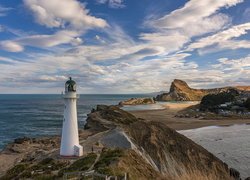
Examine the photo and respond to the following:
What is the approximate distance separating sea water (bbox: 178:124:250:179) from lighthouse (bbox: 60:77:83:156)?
671 inches

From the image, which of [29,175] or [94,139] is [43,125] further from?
[29,175]

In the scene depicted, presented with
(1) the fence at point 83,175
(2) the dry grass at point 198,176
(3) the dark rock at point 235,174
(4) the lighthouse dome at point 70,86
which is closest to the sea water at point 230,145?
(3) the dark rock at point 235,174

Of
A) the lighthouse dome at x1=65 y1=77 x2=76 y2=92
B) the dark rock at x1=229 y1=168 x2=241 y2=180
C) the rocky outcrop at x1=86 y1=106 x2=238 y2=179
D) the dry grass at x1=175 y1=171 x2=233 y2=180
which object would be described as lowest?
the dark rock at x1=229 y1=168 x2=241 y2=180

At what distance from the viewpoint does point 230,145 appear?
1679 inches

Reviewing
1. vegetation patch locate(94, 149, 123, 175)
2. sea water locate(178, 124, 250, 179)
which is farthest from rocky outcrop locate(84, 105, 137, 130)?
vegetation patch locate(94, 149, 123, 175)

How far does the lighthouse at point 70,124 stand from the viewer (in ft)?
78.4

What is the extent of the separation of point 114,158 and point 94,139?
25.6ft

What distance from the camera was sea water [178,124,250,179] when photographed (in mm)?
34344

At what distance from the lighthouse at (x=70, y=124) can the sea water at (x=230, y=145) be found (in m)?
17.0

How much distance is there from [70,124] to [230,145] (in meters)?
26.4

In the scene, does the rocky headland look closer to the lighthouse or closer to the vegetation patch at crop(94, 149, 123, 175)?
the vegetation patch at crop(94, 149, 123, 175)

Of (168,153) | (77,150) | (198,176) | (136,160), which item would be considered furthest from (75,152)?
(198,176)

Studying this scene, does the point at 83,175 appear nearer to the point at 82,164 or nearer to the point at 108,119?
the point at 82,164

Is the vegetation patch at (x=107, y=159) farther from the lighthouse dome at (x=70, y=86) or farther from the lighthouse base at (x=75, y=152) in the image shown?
the lighthouse dome at (x=70, y=86)
